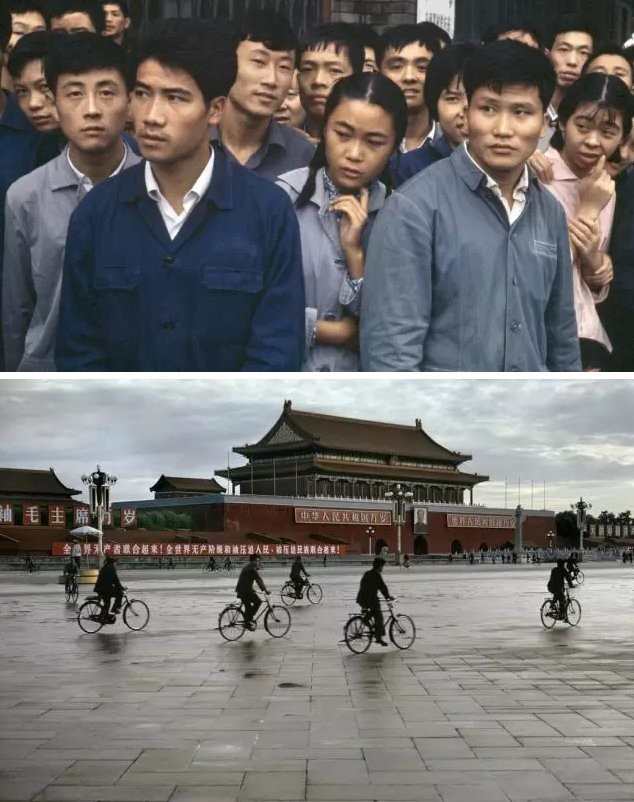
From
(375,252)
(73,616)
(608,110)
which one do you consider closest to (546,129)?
(608,110)

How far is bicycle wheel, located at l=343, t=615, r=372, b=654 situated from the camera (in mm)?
10234

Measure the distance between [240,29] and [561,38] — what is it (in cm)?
334

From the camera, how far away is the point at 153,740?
623 centimetres

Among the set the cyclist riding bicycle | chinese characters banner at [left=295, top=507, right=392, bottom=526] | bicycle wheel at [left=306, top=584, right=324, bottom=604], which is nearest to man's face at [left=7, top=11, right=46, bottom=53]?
the cyclist riding bicycle

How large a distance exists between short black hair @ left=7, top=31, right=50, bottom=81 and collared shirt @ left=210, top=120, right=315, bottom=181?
193 centimetres

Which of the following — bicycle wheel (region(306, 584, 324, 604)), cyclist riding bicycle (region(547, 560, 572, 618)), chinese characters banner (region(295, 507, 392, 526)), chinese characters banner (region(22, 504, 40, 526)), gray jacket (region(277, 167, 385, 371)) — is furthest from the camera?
chinese characters banner (region(295, 507, 392, 526))

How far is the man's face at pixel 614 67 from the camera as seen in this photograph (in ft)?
41.7

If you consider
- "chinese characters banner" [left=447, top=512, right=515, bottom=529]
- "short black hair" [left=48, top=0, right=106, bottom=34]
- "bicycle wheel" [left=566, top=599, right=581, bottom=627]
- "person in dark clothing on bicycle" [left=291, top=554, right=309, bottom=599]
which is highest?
"short black hair" [left=48, top=0, right=106, bottom=34]

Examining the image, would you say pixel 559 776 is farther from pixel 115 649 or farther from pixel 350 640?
pixel 115 649

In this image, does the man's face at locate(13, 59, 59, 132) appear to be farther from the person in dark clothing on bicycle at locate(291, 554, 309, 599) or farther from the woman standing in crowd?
the person in dark clothing on bicycle at locate(291, 554, 309, 599)

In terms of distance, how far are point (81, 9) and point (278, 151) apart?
2.48 m

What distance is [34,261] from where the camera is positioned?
12.1 m

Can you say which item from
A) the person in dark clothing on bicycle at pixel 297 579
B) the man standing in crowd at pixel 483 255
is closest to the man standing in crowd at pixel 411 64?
the man standing in crowd at pixel 483 255

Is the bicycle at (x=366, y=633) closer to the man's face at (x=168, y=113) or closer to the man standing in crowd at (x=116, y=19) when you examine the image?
the man's face at (x=168, y=113)
